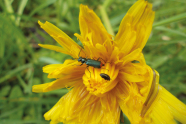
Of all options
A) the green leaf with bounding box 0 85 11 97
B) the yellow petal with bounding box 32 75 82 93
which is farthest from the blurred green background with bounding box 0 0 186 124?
the yellow petal with bounding box 32 75 82 93

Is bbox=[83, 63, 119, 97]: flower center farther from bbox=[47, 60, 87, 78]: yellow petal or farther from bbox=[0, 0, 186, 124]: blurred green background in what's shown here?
bbox=[0, 0, 186, 124]: blurred green background

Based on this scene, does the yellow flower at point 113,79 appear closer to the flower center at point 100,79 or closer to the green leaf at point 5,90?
the flower center at point 100,79

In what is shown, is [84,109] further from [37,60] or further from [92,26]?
[37,60]

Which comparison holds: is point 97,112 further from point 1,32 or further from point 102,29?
point 1,32

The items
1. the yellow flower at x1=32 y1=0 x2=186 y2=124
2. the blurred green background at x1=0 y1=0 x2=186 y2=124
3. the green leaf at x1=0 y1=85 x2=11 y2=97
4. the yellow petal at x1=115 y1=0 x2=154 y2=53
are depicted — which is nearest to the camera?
the yellow flower at x1=32 y1=0 x2=186 y2=124

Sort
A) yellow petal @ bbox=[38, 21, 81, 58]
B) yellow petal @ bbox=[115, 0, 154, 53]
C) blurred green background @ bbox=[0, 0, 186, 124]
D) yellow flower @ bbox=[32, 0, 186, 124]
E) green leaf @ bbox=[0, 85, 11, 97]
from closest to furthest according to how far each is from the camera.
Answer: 1. yellow flower @ bbox=[32, 0, 186, 124]
2. yellow petal @ bbox=[115, 0, 154, 53]
3. yellow petal @ bbox=[38, 21, 81, 58]
4. blurred green background @ bbox=[0, 0, 186, 124]
5. green leaf @ bbox=[0, 85, 11, 97]

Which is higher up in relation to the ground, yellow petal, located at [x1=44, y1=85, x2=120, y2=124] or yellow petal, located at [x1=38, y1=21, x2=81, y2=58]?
yellow petal, located at [x1=38, y1=21, x2=81, y2=58]

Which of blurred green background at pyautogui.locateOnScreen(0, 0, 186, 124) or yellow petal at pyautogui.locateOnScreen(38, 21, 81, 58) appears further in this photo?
blurred green background at pyautogui.locateOnScreen(0, 0, 186, 124)

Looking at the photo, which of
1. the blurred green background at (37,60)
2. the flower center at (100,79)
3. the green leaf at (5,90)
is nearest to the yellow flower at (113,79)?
the flower center at (100,79)
